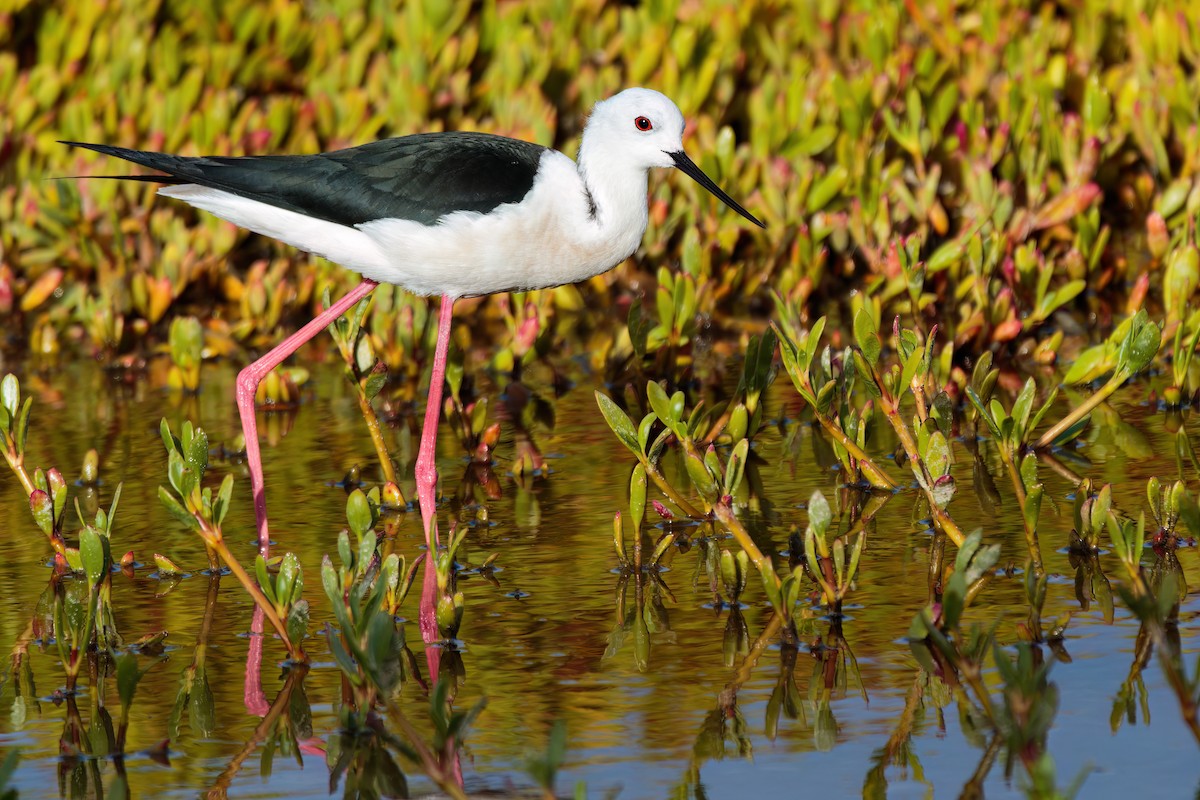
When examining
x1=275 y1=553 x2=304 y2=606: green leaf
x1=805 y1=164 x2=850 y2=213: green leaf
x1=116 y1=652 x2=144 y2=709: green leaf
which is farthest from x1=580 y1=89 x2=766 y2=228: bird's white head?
x1=116 y1=652 x2=144 y2=709: green leaf

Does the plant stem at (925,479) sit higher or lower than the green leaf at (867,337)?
lower

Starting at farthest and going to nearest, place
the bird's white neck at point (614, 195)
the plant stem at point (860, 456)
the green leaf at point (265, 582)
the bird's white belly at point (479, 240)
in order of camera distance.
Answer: the bird's white neck at point (614, 195), the bird's white belly at point (479, 240), the plant stem at point (860, 456), the green leaf at point (265, 582)

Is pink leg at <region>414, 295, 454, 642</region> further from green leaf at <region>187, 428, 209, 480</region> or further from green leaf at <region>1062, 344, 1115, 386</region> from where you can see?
green leaf at <region>1062, 344, 1115, 386</region>

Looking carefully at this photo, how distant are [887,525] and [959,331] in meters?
1.64

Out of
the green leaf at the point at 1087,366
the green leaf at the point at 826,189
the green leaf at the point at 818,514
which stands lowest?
the green leaf at the point at 818,514

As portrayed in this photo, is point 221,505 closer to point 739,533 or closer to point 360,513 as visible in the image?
point 360,513

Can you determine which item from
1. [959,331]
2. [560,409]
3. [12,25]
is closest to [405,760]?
[560,409]

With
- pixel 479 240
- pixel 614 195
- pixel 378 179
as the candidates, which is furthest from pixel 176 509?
pixel 614 195

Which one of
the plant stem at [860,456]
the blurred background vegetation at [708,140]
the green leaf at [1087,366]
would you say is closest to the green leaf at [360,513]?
the plant stem at [860,456]

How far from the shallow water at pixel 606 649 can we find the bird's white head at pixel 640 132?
0.97 metres

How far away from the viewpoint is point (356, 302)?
18.0 ft

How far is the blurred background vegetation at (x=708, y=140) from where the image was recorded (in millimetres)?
6844

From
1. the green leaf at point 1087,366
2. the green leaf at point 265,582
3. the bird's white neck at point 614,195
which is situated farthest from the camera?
the green leaf at point 1087,366

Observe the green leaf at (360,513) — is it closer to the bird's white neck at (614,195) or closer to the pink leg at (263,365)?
the pink leg at (263,365)
